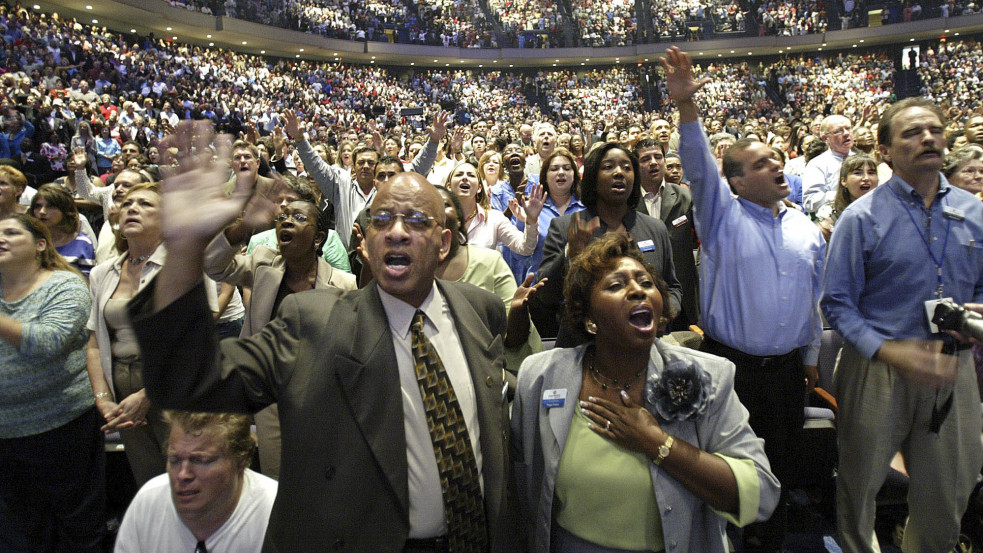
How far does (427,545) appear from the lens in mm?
1484

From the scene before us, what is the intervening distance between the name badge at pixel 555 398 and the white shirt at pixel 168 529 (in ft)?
3.33

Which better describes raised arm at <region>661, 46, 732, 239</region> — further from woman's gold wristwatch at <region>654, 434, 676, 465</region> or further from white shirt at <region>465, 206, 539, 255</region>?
white shirt at <region>465, 206, 539, 255</region>

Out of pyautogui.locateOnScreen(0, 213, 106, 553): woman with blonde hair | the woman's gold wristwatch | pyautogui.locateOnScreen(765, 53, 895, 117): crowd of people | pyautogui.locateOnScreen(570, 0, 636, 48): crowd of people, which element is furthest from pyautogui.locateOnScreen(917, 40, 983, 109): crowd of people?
pyautogui.locateOnScreen(0, 213, 106, 553): woman with blonde hair

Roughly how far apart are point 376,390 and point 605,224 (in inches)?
76.2

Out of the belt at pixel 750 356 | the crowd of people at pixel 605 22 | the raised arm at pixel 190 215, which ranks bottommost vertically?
the belt at pixel 750 356

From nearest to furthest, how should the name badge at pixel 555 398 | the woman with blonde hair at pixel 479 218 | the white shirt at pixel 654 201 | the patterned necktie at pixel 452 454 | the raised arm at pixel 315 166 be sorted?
the patterned necktie at pixel 452 454 < the name badge at pixel 555 398 < the woman with blonde hair at pixel 479 218 < the white shirt at pixel 654 201 < the raised arm at pixel 315 166

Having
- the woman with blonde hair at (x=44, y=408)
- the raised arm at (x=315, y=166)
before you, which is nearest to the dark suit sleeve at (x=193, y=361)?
the woman with blonde hair at (x=44, y=408)

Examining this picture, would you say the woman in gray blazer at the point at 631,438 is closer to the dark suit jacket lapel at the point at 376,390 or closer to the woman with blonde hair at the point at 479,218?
the dark suit jacket lapel at the point at 376,390

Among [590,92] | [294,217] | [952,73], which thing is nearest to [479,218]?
[294,217]

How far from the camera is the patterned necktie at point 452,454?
149cm

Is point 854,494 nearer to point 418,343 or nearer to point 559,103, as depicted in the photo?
point 418,343

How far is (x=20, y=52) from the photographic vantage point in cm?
1199

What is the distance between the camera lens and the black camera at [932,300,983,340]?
209 centimetres

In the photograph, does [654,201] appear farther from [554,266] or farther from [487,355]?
[487,355]
